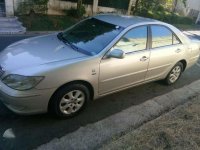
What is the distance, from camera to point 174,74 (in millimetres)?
5902

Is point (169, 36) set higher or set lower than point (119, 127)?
higher

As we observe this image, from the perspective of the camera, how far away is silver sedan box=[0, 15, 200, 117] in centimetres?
352

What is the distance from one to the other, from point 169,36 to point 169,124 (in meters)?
2.13

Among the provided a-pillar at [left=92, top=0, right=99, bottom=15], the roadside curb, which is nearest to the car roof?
the roadside curb

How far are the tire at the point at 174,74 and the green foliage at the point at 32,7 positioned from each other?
8344mm

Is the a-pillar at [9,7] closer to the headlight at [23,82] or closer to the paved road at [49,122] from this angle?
the paved road at [49,122]

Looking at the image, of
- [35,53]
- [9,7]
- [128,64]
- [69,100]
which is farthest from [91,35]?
[9,7]

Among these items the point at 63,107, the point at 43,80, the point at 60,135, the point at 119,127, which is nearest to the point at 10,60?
the point at 43,80

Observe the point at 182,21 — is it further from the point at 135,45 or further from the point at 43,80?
the point at 43,80

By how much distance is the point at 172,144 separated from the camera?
11.7ft

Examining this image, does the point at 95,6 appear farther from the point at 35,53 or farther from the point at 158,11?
the point at 35,53

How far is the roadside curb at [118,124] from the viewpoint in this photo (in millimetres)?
3407

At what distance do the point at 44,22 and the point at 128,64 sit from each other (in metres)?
7.76

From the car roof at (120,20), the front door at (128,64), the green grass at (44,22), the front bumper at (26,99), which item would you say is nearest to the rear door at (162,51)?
the front door at (128,64)
